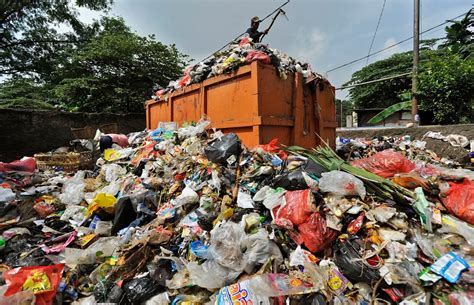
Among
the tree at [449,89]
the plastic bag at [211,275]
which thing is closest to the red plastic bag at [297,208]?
the plastic bag at [211,275]

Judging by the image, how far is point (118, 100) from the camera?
10023 mm

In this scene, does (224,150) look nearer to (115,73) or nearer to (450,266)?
(450,266)

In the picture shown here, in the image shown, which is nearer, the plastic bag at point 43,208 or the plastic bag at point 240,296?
the plastic bag at point 240,296

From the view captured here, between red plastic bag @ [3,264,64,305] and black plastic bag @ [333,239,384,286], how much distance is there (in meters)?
2.02

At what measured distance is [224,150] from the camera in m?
2.74

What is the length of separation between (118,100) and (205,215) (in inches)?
374

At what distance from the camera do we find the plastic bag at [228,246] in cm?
173

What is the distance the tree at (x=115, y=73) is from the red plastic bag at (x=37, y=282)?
941cm

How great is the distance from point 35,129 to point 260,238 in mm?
6892

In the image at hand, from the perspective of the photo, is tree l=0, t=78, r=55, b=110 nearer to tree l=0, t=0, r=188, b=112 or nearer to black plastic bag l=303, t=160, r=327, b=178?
tree l=0, t=0, r=188, b=112

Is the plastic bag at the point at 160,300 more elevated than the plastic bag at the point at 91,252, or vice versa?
the plastic bag at the point at 91,252

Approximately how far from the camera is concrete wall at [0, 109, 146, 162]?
18.6ft

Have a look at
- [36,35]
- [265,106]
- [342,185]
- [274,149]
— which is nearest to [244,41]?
[265,106]

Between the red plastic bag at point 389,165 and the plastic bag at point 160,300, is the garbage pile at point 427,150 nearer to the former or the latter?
the red plastic bag at point 389,165
